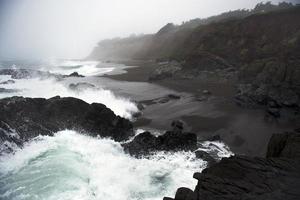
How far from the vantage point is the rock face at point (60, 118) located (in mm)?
20438

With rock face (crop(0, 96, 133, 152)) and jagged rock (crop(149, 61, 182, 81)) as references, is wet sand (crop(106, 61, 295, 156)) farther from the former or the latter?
jagged rock (crop(149, 61, 182, 81))

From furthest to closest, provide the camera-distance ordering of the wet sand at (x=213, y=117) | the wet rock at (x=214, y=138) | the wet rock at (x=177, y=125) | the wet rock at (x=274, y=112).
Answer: the wet rock at (x=274, y=112) < the wet rock at (x=177, y=125) < the wet sand at (x=213, y=117) < the wet rock at (x=214, y=138)

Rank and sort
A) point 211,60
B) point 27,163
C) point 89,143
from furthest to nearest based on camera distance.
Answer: point 211,60 < point 89,143 < point 27,163

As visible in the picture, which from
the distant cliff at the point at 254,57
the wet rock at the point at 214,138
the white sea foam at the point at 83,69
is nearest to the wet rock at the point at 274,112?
the distant cliff at the point at 254,57

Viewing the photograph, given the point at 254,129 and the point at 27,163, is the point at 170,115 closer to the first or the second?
the point at 254,129

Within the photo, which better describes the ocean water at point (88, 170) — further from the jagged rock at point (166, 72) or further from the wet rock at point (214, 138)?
the jagged rock at point (166, 72)

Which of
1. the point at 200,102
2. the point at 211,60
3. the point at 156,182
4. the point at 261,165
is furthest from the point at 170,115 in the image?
the point at 211,60

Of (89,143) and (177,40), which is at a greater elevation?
(177,40)

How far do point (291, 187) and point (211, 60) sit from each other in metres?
43.7

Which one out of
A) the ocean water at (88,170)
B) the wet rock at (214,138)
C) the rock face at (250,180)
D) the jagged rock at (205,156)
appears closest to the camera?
the rock face at (250,180)

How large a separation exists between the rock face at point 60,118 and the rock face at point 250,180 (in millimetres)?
11685

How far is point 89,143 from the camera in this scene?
66.1 feet

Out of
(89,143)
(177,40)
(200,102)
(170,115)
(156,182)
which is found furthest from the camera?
(177,40)

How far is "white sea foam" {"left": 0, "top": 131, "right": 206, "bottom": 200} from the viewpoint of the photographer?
1471 centimetres
